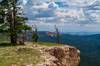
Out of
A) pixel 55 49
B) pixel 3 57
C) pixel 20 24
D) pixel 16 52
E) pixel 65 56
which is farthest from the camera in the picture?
pixel 20 24

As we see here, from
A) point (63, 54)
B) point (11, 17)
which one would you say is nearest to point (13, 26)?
point (11, 17)

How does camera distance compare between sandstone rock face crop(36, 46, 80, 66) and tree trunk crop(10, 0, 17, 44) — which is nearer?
sandstone rock face crop(36, 46, 80, 66)

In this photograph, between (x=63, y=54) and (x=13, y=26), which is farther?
(x=13, y=26)

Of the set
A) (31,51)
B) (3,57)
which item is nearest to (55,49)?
(31,51)

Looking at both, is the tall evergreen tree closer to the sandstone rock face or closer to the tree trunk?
the tree trunk

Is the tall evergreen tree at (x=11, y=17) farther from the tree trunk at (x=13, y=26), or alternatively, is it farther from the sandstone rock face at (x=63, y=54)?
the sandstone rock face at (x=63, y=54)

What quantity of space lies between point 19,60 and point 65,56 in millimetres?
26311

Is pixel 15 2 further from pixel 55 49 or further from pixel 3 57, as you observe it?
pixel 3 57

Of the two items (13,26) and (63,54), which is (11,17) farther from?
(63,54)

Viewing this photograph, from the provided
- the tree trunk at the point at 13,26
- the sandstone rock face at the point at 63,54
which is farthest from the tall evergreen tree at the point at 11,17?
the sandstone rock face at the point at 63,54

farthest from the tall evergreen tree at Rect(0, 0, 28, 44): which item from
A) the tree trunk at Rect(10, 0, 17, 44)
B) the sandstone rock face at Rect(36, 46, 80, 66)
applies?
the sandstone rock face at Rect(36, 46, 80, 66)

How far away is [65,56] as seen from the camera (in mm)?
68875

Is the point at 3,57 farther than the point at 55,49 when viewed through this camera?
No

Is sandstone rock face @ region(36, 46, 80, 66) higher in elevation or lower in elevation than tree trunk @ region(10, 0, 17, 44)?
lower
